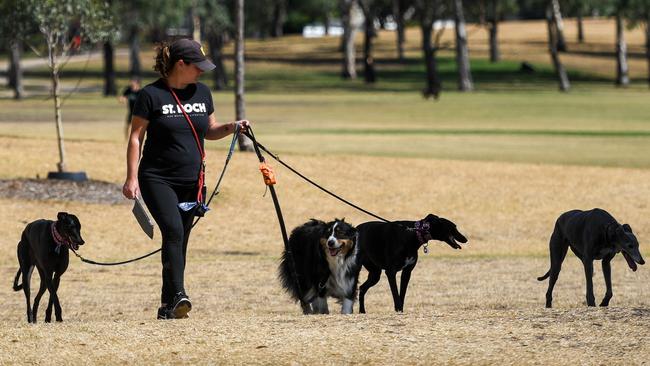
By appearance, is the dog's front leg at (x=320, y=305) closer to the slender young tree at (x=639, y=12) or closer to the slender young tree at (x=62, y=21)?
the slender young tree at (x=62, y=21)

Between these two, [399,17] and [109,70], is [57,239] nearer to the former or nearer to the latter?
[109,70]

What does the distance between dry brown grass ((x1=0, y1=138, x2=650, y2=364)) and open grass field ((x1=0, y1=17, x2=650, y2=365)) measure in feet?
0.09

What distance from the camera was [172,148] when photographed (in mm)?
11141

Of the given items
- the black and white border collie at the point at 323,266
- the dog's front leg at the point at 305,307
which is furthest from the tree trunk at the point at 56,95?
the dog's front leg at the point at 305,307

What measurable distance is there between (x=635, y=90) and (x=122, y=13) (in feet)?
104

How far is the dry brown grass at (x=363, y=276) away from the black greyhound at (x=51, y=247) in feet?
1.66

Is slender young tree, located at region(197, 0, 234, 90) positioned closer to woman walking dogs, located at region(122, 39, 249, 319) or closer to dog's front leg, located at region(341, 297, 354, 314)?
dog's front leg, located at region(341, 297, 354, 314)

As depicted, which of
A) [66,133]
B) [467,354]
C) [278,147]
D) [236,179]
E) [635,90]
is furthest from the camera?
[635,90]

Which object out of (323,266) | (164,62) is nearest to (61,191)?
(323,266)

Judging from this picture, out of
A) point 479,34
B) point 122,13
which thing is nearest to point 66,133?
point 122,13

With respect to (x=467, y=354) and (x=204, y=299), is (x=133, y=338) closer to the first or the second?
(x=467, y=354)

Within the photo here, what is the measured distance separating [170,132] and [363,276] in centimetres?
764

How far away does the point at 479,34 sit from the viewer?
478 feet

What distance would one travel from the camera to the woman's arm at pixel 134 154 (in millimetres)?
10969
